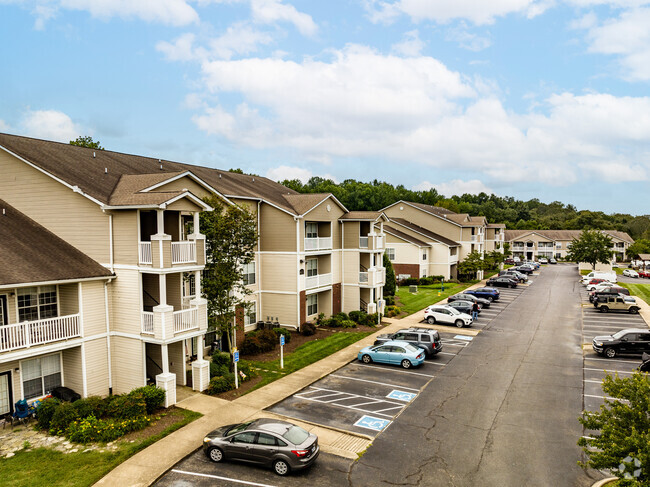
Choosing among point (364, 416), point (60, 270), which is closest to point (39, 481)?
point (60, 270)

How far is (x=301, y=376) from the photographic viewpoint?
2161 centimetres

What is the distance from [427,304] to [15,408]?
3327 centimetres

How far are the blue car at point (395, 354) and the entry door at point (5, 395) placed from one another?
15874mm

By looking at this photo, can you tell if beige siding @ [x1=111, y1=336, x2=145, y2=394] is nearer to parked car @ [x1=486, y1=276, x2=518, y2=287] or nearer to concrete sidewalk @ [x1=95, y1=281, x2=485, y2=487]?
concrete sidewalk @ [x1=95, y1=281, x2=485, y2=487]

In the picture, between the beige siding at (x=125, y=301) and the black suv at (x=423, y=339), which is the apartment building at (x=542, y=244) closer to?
the black suv at (x=423, y=339)

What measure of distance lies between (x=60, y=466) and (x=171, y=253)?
8337 millimetres

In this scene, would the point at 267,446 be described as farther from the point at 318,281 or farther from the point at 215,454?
the point at 318,281

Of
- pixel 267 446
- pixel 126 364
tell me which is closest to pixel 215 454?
pixel 267 446

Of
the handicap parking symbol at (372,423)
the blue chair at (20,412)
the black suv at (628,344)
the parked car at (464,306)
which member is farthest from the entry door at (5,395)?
the parked car at (464,306)

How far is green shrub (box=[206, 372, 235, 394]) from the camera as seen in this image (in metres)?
19.3

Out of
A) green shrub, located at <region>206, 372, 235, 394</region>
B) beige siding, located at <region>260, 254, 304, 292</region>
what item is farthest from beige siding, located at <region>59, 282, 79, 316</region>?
beige siding, located at <region>260, 254, 304, 292</region>

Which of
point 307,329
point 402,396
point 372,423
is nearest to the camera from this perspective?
point 372,423

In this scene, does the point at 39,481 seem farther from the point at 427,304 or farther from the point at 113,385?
the point at 427,304

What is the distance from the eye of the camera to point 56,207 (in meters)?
19.6
